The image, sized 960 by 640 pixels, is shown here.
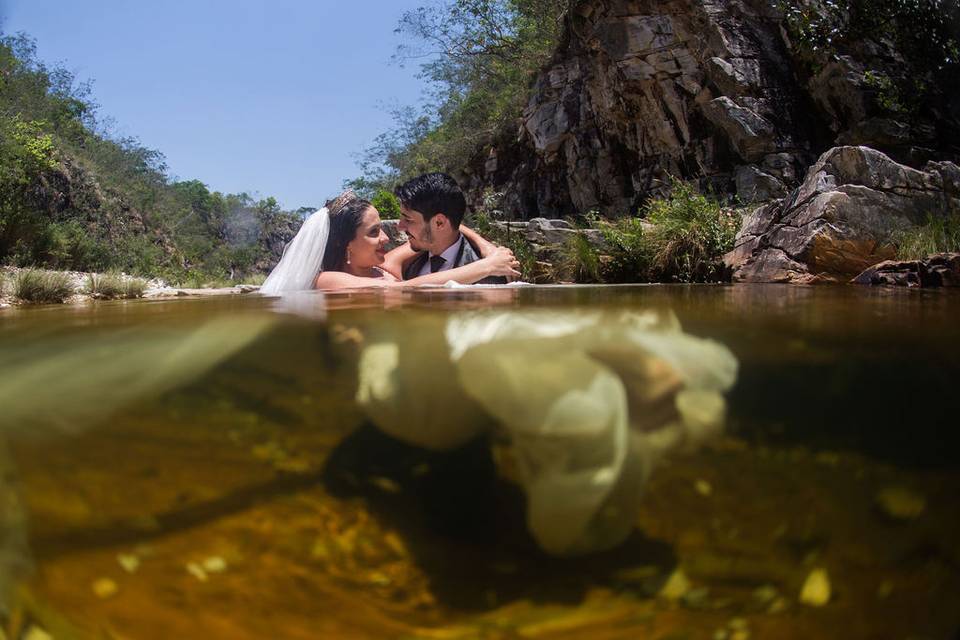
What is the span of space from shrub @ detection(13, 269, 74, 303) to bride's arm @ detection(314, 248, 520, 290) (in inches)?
94.5

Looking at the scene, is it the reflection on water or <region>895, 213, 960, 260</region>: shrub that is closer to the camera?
the reflection on water

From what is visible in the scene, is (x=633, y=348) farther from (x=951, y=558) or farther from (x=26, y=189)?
(x=26, y=189)

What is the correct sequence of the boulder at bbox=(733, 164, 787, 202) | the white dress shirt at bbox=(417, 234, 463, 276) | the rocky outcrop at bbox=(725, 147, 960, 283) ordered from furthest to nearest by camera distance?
the boulder at bbox=(733, 164, 787, 202) → the rocky outcrop at bbox=(725, 147, 960, 283) → the white dress shirt at bbox=(417, 234, 463, 276)

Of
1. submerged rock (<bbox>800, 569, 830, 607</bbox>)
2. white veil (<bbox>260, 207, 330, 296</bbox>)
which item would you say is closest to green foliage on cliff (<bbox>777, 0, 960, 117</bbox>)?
white veil (<bbox>260, 207, 330, 296</bbox>)

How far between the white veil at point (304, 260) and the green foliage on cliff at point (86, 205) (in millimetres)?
8839

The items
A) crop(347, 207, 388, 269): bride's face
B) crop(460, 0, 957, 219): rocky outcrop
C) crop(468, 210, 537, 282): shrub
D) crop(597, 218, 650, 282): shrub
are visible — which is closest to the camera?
crop(347, 207, 388, 269): bride's face

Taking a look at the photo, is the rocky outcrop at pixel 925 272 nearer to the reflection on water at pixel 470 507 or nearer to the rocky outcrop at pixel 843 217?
the rocky outcrop at pixel 843 217

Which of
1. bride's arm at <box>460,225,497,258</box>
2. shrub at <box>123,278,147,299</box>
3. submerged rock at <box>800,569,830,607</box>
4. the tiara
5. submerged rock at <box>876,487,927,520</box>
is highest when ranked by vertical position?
the tiara

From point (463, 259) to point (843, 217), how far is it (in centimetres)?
348

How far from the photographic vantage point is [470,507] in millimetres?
489

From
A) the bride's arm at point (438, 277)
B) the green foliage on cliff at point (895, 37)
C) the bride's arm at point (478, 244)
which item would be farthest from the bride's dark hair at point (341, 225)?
the green foliage on cliff at point (895, 37)

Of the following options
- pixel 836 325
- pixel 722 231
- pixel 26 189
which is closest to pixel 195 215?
pixel 26 189

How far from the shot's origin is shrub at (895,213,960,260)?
471 centimetres

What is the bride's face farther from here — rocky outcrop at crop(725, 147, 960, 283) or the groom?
rocky outcrop at crop(725, 147, 960, 283)
